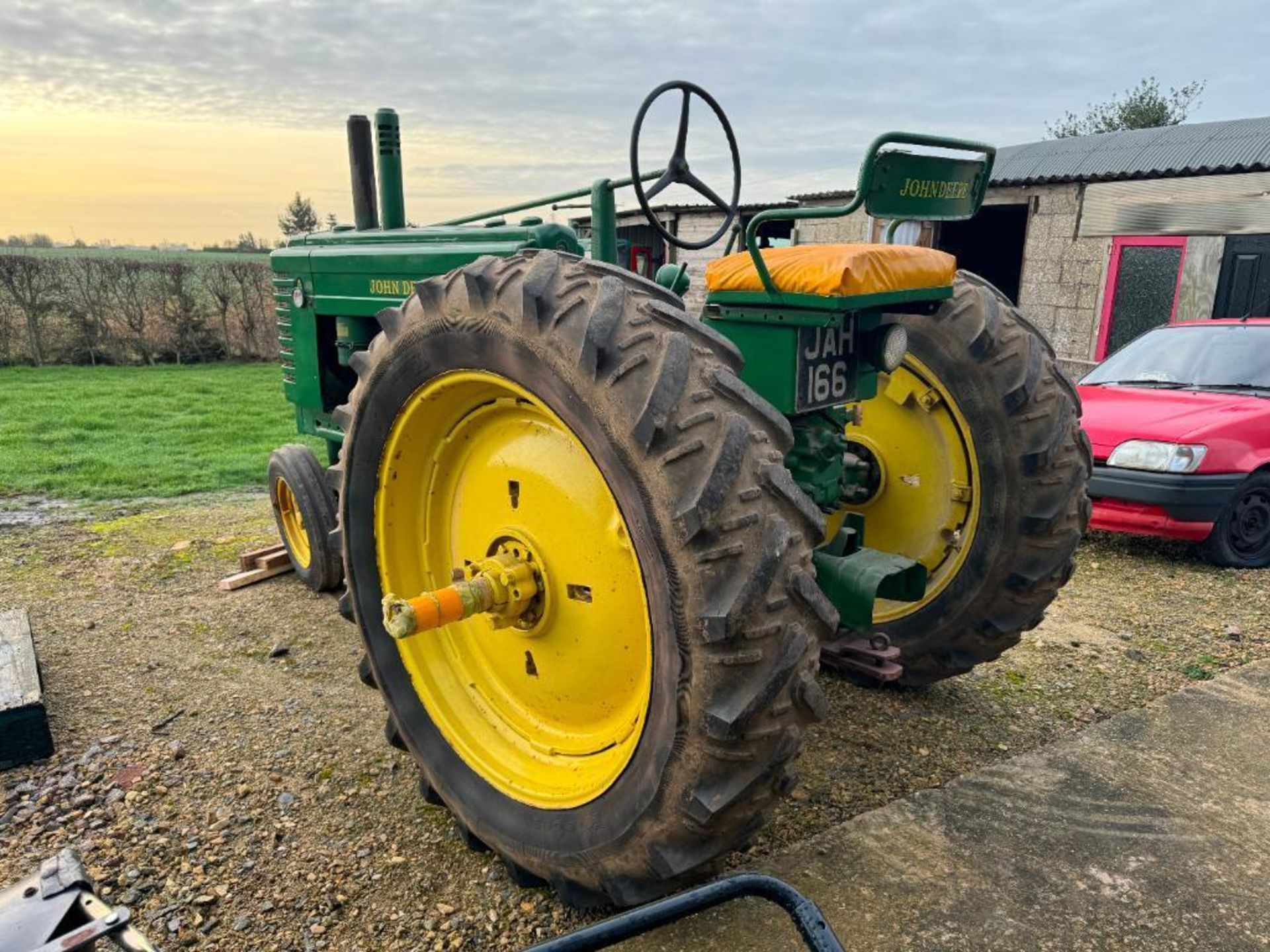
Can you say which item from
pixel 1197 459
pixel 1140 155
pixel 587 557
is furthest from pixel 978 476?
pixel 1140 155

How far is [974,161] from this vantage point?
241cm

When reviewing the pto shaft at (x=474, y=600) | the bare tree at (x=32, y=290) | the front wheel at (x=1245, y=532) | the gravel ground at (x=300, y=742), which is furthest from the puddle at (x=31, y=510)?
the bare tree at (x=32, y=290)

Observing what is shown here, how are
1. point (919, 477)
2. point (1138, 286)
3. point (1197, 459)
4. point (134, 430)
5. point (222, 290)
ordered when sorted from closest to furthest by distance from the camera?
point (919, 477) → point (1197, 459) → point (134, 430) → point (1138, 286) → point (222, 290)

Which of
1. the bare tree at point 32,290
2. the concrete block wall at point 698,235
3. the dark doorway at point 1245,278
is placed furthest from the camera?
the concrete block wall at point 698,235

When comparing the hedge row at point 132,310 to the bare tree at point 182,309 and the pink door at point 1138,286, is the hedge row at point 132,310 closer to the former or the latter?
the bare tree at point 182,309

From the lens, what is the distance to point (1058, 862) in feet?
7.61

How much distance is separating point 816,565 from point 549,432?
2.57 feet

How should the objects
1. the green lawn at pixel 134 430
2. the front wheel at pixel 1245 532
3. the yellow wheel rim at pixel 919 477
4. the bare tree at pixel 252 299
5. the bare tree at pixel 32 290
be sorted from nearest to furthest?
the yellow wheel rim at pixel 919 477, the front wheel at pixel 1245 532, the green lawn at pixel 134 430, the bare tree at pixel 32 290, the bare tree at pixel 252 299

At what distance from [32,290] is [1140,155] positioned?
14819 millimetres

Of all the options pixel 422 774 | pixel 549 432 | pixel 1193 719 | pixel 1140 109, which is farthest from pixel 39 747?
pixel 1140 109

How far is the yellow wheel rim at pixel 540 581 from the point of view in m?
2.03

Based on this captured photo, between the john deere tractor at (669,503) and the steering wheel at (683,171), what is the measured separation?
13 millimetres

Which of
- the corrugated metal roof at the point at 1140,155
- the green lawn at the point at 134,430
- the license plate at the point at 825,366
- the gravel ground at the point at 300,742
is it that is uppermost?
the corrugated metal roof at the point at 1140,155

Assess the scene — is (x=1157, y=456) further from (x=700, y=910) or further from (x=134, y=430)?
(x=134, y=430)
